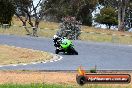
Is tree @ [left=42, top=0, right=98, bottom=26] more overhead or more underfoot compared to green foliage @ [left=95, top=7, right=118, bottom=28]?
more overhead

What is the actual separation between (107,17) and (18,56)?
5513 cm

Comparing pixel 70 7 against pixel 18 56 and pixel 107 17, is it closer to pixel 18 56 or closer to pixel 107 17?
pixel 107 17

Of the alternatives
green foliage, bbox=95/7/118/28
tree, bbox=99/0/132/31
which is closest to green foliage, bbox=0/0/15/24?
tree, bbox=99/0/132/31

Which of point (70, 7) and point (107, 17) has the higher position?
point (70, 7)

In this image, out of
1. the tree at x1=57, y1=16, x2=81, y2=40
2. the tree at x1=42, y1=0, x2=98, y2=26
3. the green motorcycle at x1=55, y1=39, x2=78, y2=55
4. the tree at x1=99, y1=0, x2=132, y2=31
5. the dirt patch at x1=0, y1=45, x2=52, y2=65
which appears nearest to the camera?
the dirt patch at x1=0, y1=45, x2=52, y2=65

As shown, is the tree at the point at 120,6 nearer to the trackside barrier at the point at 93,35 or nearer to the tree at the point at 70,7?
the tree at the point at 70,7

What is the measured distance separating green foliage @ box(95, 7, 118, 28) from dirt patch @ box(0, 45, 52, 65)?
5005cm

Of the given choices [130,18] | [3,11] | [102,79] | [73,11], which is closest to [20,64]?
[102,79]

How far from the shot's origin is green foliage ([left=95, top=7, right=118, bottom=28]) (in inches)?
3058

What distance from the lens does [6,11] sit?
51.2 metres

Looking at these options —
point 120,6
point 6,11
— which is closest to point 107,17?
point 120,6

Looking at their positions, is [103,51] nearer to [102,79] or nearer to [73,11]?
[102,79]

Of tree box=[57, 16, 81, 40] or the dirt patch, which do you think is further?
tree box=[57, 16, 81, 40]

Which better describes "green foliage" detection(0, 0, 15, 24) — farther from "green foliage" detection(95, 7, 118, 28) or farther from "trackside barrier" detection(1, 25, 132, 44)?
"green foliage" detection(95, 7, 118, 28)
